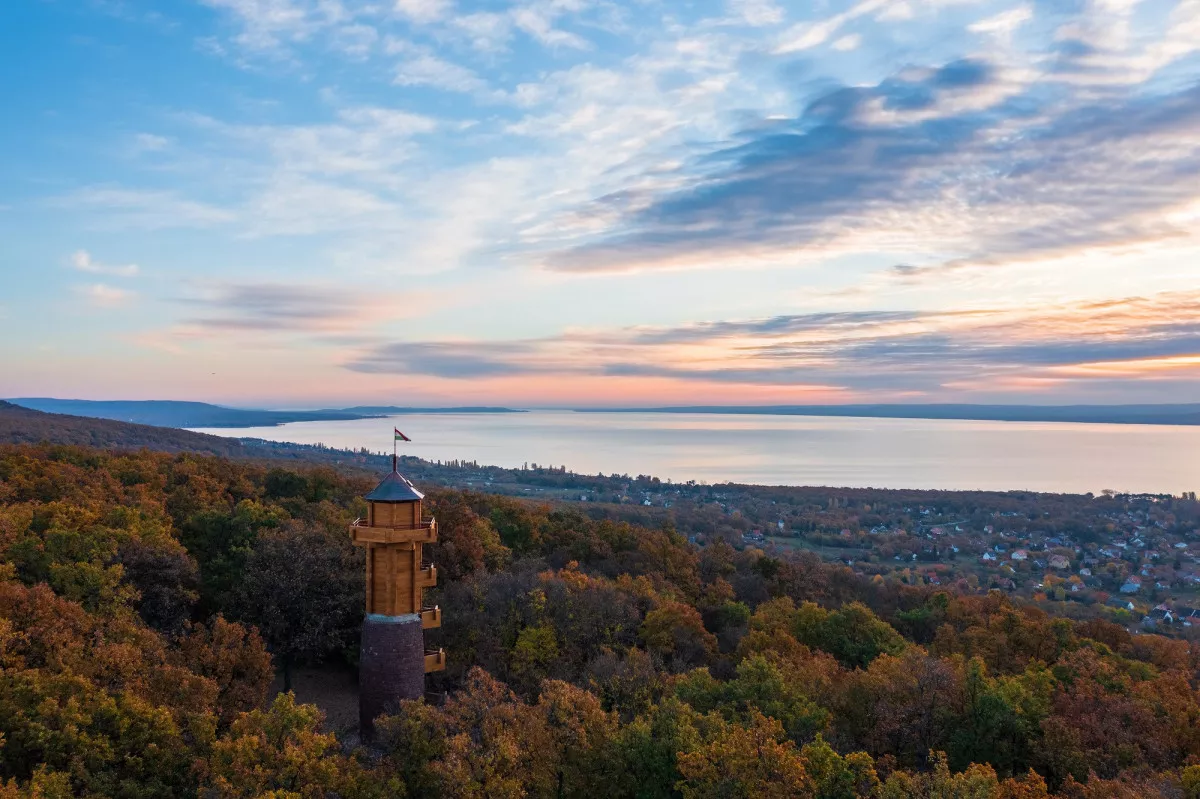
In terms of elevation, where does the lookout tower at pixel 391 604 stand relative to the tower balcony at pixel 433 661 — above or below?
above

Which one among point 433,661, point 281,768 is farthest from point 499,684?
point 281,768

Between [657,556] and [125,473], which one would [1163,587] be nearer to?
[657,556]

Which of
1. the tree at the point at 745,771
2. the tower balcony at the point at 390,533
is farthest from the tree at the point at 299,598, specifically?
the tree at the point at 745,771

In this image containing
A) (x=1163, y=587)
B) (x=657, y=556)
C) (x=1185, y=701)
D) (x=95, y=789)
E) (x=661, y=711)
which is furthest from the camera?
(x=1163, y=587)

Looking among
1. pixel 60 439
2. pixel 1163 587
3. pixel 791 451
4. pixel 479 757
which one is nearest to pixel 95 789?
pixel 479 757

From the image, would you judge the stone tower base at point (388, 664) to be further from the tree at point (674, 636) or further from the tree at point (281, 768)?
the tree at point (674, 636)

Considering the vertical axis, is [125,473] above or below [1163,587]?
above

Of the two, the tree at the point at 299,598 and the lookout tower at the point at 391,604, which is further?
the tree at the point at 299,598

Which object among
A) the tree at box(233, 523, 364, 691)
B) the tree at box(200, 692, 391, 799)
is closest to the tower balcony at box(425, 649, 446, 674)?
the tree at box(200, 692, 391, 799)
